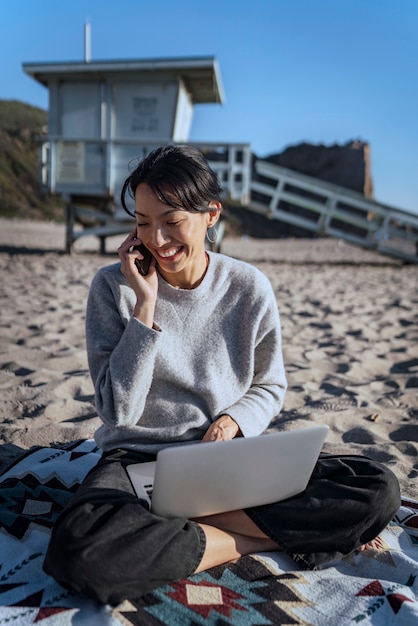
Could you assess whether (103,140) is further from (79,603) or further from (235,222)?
(235,222)

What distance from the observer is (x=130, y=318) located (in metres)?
1.71

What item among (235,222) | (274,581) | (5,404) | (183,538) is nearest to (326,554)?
(274,581)

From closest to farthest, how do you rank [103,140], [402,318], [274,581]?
[274,581], [402,318], [103,140]

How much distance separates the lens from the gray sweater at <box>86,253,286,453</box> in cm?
167

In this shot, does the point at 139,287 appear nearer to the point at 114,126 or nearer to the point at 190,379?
the point at 190,379

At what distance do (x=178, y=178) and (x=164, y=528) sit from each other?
0.97 m

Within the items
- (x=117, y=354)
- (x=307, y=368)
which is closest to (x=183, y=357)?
(x=117, y=354)

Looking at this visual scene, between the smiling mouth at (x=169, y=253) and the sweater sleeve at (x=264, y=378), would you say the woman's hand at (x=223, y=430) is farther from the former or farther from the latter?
the smiling mouth at (x=169, y=253)

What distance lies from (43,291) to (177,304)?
190 inches

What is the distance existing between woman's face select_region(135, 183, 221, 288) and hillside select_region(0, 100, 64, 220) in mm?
27851

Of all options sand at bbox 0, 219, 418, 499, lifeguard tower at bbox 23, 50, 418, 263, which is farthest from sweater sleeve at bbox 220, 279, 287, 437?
lifeguard tower at bbox 23, 50, 418, 263

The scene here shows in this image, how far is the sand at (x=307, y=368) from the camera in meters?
2.58

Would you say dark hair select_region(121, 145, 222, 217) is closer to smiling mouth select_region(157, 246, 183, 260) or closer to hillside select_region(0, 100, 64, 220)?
smiling mouth select_region(157, 246, 183, 260)

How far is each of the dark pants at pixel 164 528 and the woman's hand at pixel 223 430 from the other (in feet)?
0.73
